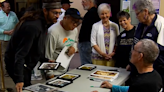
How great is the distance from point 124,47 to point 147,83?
110 centimetres

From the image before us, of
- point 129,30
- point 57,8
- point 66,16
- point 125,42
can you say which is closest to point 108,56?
point 125,42

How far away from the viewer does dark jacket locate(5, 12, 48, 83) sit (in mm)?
1535

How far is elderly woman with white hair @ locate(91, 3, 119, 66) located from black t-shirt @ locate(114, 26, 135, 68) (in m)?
0.10

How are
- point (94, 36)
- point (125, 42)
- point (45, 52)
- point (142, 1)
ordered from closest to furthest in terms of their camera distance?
1. point (142, 1)
2. point (45, 52)
3. point (125, 42)
4. point (94, 36)

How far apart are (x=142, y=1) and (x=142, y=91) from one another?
0.95m

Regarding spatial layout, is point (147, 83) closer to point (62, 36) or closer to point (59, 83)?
point (59, 83)

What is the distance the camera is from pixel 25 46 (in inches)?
60.8

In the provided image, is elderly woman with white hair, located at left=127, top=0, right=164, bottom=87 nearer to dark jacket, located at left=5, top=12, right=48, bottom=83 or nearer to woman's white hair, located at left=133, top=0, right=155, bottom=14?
woman's white hair, located at left=133, top=0, right=155, bottom=14

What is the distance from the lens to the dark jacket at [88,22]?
3189 mm

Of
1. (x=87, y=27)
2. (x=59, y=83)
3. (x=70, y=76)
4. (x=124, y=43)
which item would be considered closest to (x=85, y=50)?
(x=87, y=27)

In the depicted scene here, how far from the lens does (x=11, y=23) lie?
401 cm

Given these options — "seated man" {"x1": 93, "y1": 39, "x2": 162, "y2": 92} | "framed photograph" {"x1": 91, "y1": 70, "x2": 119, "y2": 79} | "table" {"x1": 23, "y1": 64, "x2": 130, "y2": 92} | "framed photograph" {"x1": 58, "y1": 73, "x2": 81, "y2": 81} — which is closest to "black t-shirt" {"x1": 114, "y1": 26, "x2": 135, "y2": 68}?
"table" {"x1": 23, "y1": 64, "x2": 130, "y2": 92}

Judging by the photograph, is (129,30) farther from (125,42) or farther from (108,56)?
(108,56)

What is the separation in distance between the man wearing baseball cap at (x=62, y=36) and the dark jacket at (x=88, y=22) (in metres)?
1.06
